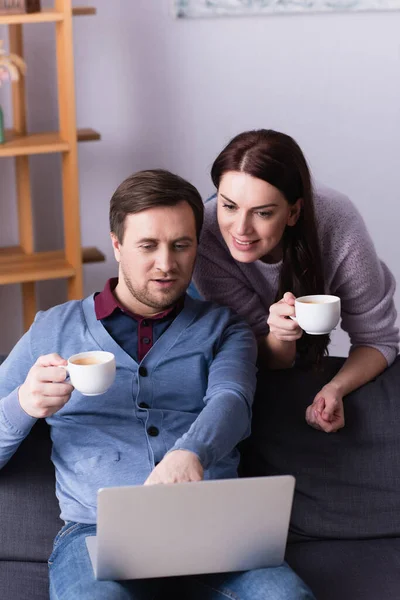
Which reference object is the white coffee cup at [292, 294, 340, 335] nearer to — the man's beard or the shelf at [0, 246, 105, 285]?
the man's beard

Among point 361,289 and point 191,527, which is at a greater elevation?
point 361,289

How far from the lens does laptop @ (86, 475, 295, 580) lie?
163 centimetres

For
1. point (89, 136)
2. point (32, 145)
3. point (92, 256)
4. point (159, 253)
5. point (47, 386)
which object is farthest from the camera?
point (92, 256)

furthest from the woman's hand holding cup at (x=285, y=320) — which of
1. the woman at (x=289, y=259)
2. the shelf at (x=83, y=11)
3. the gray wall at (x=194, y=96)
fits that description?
the gray wall at (x=194, y=96)

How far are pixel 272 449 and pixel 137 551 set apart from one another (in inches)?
23.7

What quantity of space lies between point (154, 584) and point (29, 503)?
0.37 meters

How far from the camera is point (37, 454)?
7.09ft

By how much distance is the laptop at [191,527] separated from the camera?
1.63 metres

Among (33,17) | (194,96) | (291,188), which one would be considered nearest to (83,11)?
(33,17)

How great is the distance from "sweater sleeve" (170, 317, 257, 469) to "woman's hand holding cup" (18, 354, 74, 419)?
0.79ft

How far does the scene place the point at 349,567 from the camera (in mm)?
2092

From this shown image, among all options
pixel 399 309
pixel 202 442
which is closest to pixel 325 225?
pixel 202 442

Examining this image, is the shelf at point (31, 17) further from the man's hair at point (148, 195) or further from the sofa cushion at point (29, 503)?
the sofa cushion at point (29, 503)

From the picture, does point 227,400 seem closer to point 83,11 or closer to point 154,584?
point 154,584
